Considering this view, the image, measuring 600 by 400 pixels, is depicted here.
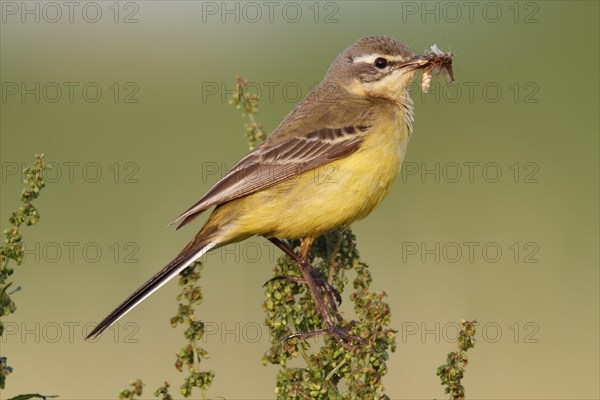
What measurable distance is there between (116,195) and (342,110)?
19.3 feet

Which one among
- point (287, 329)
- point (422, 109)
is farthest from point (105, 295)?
point (422, 109)

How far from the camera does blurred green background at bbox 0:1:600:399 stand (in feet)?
30.3

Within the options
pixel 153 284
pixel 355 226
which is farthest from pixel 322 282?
pixel 355 226

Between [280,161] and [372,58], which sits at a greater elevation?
[372,58]

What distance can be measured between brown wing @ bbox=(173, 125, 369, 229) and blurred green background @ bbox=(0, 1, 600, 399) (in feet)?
7.63

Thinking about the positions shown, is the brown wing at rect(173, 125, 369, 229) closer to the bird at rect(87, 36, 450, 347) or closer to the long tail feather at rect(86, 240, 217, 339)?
the bird at rect(87, 36, 450, 347)

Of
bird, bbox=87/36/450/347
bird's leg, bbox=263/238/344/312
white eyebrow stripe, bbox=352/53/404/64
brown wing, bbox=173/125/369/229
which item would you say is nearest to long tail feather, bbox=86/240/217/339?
bird, bbox=87/36/450/347

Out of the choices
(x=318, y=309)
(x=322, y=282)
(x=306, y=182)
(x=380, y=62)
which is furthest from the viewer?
(x=380, y=62)

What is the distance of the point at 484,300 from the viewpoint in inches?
390

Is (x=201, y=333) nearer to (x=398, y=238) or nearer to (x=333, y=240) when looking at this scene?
(x=333, y=240)

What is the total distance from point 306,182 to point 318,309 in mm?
1295

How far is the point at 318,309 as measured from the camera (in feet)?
18.5

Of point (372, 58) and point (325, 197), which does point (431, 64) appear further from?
point (325, 197)

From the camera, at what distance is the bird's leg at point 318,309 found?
16.9ft
